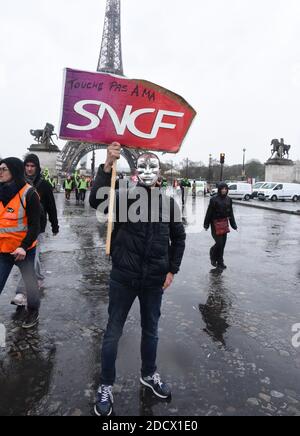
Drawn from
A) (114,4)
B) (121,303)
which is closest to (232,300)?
(121,303)

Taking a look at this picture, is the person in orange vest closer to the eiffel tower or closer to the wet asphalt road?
the wet asphalt road

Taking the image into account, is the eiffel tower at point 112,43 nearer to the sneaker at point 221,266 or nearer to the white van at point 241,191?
the white van at point 241,191

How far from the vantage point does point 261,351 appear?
3846 mm

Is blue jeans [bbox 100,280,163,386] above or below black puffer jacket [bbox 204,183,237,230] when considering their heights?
below

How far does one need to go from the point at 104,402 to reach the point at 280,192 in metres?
35.5

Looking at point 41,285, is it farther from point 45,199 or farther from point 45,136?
point 45,136

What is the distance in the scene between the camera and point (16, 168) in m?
3.68

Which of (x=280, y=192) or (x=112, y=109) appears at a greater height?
(x=112, y=109)

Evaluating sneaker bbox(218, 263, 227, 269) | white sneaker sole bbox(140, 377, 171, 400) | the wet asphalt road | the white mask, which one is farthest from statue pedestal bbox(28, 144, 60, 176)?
white sneaker sole bbox(140, 377, 171, 400)

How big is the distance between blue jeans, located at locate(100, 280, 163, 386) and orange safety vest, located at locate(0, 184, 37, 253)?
4.37 ft

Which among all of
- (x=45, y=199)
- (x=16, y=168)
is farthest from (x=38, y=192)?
(x=16, y=168)

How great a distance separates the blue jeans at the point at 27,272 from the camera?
12.0 feet

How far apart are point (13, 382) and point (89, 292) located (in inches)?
97.2

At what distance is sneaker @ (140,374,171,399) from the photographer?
2.96 metres
